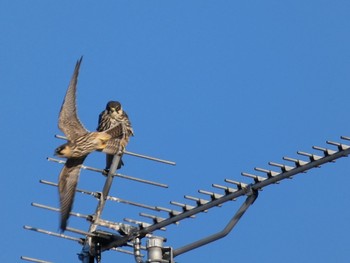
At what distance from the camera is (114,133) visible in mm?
17641

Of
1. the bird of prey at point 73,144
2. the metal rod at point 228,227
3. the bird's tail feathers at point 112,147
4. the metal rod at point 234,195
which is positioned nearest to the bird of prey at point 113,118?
the bird of prey at point 73,144

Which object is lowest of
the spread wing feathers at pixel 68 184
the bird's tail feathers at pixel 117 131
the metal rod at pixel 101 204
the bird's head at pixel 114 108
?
the metal rod at pixel 101 204

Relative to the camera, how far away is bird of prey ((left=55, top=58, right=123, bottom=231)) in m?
16.0

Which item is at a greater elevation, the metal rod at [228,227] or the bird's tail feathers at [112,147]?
the bird's tail feathers at [112,147]

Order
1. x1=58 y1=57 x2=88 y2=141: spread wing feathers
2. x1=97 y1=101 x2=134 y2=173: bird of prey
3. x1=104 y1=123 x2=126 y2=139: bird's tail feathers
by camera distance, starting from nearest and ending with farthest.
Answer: x1=104 y1=123 x2=126 y2=139: bird's tail feathers, x1=58 y1=57 x2=88 y2=141: spread wing feathers, x1=97 y1=101 x2=134 y2=173: bird of prey

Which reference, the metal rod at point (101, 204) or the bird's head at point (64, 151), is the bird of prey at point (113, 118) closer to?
the bird's head at point (64, 151)

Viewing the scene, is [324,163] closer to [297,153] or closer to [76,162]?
[297,153]

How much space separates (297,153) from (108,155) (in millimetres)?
5059

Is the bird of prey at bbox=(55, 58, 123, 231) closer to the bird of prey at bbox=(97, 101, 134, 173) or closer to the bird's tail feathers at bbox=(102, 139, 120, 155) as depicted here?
the bird's tail feathers at bbox=(102, 139, 120, 155)

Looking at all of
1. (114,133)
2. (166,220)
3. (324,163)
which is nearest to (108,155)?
(114,133)

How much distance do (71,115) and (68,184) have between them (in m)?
2.61

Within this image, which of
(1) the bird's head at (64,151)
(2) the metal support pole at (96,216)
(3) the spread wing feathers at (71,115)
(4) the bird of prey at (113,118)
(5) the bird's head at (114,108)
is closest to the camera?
(2) the metal support pole at (96,216)

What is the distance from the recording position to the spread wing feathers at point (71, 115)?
1834 centimetres

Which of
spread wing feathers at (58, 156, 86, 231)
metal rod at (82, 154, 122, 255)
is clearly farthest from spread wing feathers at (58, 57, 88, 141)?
metal rod at (82, 154, 122, 255)
